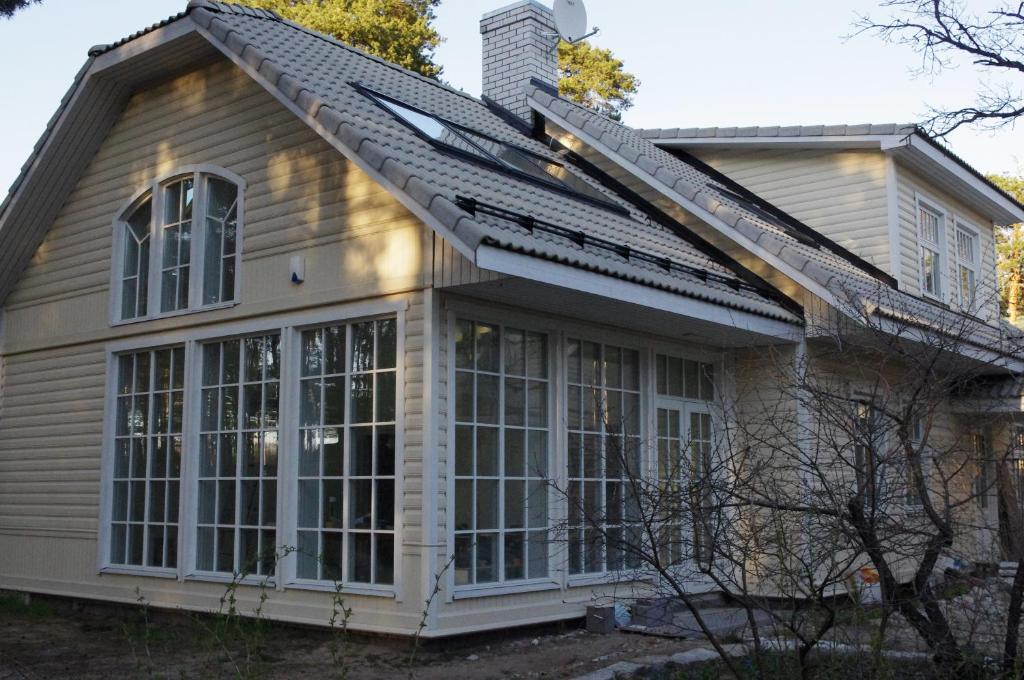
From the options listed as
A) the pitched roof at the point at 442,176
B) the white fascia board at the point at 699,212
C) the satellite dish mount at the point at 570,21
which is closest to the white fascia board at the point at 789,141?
the satellite dish mount at the point at 570,21

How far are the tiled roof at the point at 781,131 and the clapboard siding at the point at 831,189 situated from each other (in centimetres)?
40

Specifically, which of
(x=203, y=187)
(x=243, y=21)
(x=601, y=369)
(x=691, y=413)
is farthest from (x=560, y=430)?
(x=243, y=21)

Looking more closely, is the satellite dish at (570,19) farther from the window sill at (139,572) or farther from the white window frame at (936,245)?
the window sill at (139,572)

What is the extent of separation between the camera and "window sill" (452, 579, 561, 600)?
871cm

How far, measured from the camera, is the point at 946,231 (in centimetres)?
1623

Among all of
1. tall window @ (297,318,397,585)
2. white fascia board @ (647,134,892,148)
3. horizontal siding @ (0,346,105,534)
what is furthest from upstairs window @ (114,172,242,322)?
white fascia board @ (647,134,892,148)

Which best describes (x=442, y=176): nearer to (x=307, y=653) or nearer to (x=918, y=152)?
(x=307, y=653)

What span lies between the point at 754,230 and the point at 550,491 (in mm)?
4185

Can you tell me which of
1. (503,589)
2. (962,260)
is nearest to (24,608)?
(503,589)

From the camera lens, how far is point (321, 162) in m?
9.85

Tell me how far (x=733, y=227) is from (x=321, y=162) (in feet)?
15.9

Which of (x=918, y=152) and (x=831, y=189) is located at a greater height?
(x=918, y=152)

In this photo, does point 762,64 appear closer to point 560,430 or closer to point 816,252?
point 816,252

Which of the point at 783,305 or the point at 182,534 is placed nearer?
the point at 182,534
